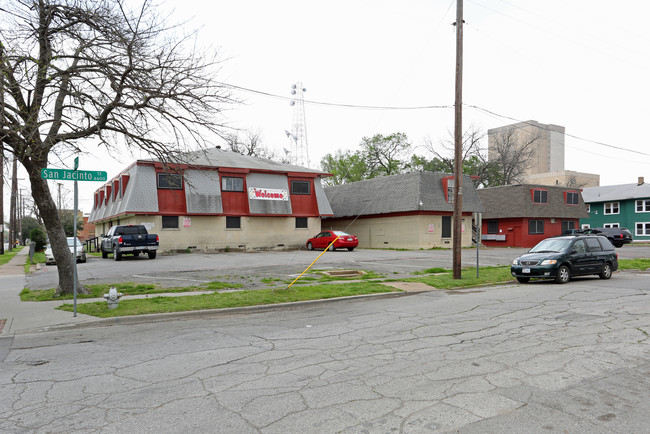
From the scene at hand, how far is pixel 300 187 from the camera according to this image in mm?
36031

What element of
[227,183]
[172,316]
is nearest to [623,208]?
[227,183]

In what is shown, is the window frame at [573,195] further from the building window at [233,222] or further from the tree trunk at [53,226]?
the tree trunk at [53,226]

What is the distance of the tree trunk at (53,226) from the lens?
36.4ft

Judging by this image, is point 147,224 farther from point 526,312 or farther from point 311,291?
point 526,312

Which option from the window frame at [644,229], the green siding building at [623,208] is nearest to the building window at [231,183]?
the green siding building at [623,208]

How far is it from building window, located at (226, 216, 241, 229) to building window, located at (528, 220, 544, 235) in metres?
27.2

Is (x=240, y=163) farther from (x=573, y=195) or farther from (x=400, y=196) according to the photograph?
(x=573, y=195)

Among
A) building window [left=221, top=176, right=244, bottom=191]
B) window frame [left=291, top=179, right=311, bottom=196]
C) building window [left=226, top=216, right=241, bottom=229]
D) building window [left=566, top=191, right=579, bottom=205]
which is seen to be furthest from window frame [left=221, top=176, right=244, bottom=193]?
building window [left=566, top=191, right=579, bottom=205]

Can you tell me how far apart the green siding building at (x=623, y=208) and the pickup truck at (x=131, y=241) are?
5109 centimetres

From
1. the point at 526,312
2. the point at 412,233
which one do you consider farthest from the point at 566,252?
the point at 412,233

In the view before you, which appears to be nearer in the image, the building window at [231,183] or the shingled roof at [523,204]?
the building window at [231,183]

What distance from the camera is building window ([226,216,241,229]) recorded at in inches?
1291

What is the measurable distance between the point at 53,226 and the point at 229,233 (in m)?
21.1

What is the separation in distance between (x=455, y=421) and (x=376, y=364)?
1.91 m
